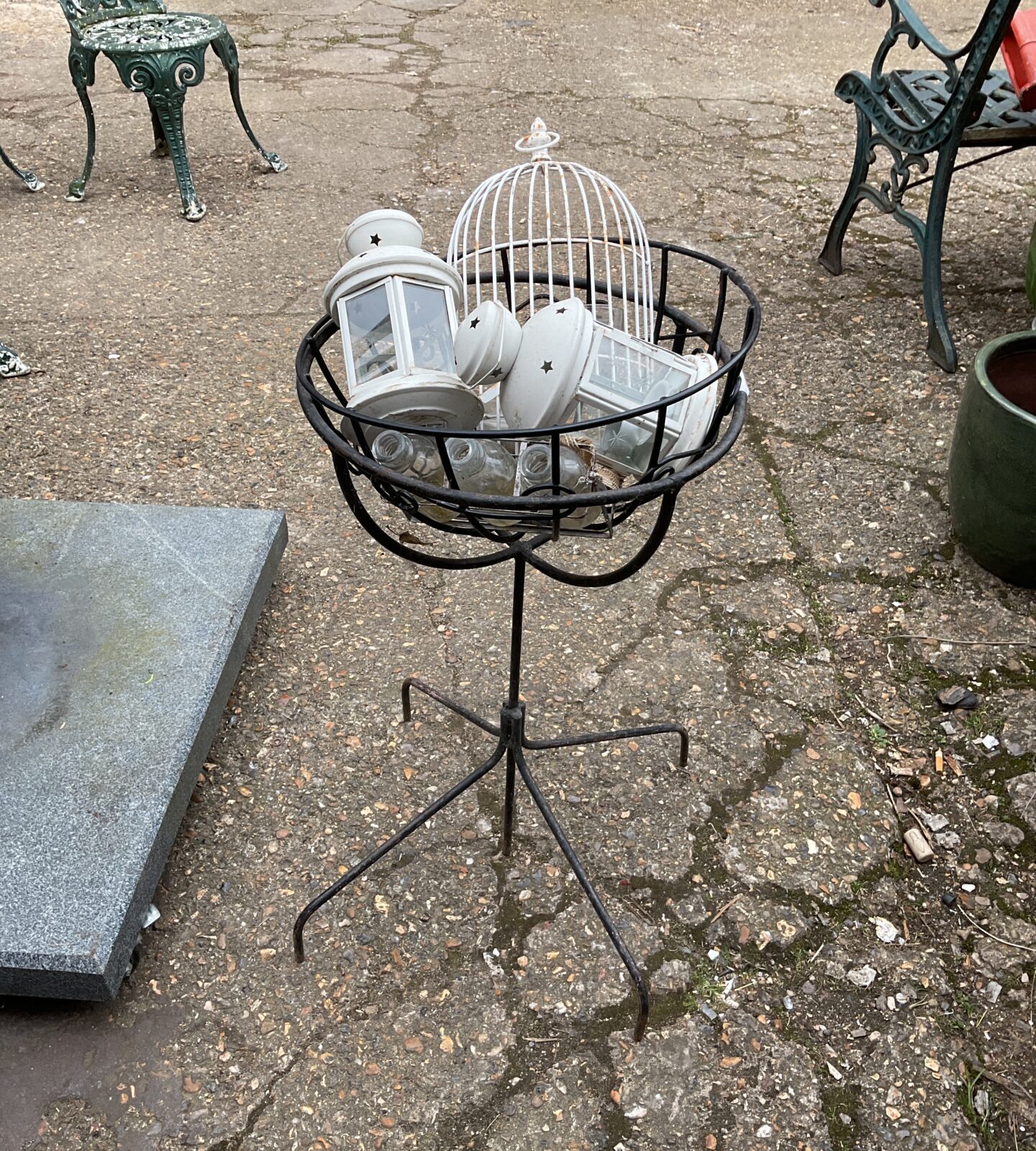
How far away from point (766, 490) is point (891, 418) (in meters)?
0.51

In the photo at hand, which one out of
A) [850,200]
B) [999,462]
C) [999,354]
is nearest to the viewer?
[999,462]

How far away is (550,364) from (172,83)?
10.9 ft

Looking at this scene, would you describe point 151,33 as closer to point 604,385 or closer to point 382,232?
point 382,232

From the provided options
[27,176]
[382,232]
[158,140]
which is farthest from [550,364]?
[158,140]

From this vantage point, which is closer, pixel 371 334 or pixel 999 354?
pixel 371 334

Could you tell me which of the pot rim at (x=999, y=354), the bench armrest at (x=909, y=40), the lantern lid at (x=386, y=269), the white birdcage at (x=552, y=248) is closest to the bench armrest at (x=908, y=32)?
the bench armrest at (x=909, y=40)

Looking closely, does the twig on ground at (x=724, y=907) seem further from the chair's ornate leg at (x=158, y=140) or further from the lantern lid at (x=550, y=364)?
the chair's ornate leg at (x=158, y=140)

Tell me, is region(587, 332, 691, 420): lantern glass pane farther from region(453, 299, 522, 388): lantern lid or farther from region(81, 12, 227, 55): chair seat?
region(81, 12, 227, 55): chair seat

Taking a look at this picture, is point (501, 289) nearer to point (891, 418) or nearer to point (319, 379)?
point (319, 379)

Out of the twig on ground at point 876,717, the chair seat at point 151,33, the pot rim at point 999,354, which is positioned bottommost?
the twig on ground at point 876,717

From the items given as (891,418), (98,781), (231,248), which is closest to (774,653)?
(891,418)

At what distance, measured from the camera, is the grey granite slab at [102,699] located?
4.58ft

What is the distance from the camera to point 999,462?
6.70ft

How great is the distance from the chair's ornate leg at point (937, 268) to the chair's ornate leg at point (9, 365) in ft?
8.92
